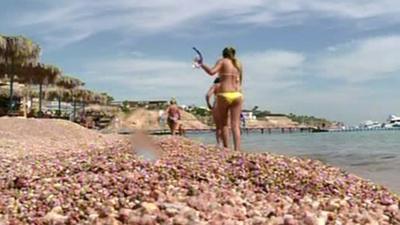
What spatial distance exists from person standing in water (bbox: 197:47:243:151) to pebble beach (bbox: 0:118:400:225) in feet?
6.44

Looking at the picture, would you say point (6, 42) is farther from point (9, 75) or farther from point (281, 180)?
point (281, 180)

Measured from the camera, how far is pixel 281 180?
5.00 metres

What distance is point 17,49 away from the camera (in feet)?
67.0

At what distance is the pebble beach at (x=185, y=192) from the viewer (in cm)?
368

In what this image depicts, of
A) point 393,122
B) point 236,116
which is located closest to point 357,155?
point 236,116

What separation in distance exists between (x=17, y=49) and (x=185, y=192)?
1752cm

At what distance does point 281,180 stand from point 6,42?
1714 cm

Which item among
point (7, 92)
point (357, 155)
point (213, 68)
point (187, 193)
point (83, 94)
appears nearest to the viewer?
point (187, 193)

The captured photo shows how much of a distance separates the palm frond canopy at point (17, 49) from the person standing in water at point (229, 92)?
1399cm

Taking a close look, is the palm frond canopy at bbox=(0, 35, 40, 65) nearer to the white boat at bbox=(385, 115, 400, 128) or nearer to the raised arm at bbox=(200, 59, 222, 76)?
the raised arm at bbox=(200, 59, 222, 76)

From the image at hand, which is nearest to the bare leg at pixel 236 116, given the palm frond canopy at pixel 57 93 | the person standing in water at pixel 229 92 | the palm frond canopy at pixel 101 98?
the person standing in water at pixel 229 92

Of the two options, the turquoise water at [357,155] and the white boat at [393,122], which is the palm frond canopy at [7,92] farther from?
the white boat at [393,122]

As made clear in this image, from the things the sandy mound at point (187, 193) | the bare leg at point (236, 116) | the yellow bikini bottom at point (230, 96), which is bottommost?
the sandy mound at point (187, 193)

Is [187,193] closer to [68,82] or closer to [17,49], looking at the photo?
[17,49]
